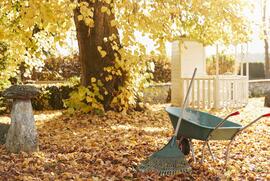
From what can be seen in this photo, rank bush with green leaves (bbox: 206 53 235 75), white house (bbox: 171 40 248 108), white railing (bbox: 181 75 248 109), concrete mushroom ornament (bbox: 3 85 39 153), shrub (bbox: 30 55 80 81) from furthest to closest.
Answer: bush with green leaves (bbox: 206 53 235 75) → shrub (bbox: 30 55 80 81) → white house (bbox: 171 40 248 108) → white railing (bbox: 181 75 248 109) → concrete mushroom ornament (bbox: 3 85 39 153)

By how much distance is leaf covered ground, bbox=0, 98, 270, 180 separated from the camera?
19.5 feet

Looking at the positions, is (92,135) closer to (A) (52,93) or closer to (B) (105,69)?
(B) (105,69)

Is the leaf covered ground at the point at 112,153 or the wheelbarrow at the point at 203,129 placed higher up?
the wheelbarrow at the point at 203,129

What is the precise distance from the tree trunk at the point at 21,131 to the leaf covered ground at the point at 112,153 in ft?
0.52

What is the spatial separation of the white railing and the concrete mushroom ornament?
837 cm

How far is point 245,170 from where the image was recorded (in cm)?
643

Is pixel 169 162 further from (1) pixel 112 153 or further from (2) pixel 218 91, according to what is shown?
(2) pixel 218 91

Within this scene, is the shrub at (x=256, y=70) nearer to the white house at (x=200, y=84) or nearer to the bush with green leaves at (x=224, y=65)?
the bush with green leaves at (x=224, y=65)

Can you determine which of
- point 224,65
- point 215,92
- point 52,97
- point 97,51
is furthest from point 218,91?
point 224,65

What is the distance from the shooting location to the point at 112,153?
274 inches

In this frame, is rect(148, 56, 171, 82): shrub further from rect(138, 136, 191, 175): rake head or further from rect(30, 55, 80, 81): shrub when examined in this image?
rect(138, 136, 191, 175): rake head

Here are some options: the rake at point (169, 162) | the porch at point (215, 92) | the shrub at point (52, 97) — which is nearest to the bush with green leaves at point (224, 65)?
the porch at point (215, 92)

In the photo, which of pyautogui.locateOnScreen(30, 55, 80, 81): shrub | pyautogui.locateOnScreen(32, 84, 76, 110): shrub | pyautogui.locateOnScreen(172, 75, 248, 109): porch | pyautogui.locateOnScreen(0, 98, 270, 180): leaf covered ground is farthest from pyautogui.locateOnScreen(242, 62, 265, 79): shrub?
pyautogui.locateOnScreen(0, 98, 270, 180): leaf covered ground

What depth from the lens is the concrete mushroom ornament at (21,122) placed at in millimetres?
7082
